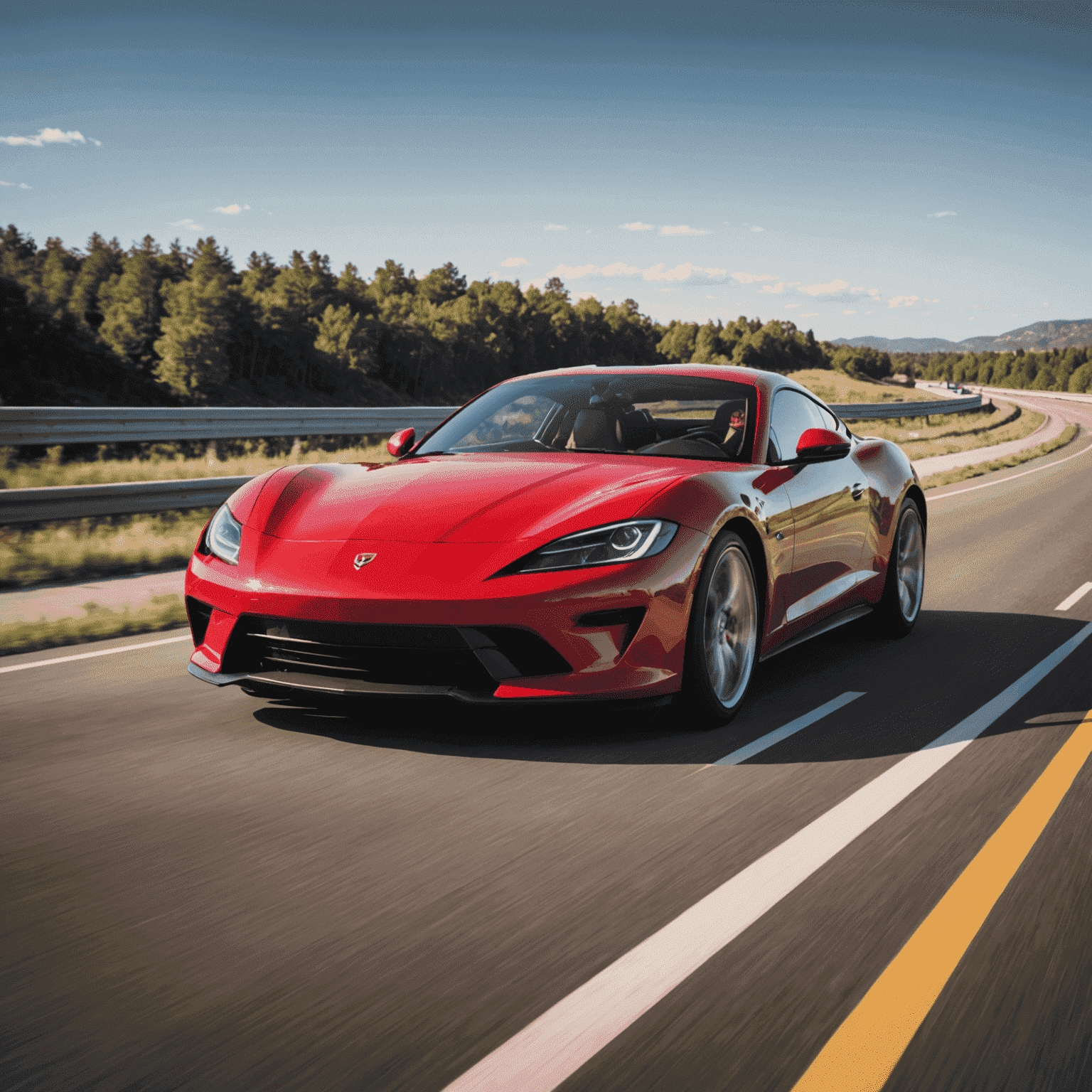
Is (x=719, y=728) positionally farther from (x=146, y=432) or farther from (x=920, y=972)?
(x=146, y=432)

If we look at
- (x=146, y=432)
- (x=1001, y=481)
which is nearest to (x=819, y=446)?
(x=146, y=432)

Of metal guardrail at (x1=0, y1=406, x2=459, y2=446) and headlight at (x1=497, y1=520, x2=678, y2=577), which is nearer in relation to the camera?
headlight at (x1=497, y1=520, x2=678, y2=577)

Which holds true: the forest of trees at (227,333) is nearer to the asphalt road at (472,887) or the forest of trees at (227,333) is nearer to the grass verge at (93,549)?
the grass verge at (93,549)

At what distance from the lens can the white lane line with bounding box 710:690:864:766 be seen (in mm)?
4324

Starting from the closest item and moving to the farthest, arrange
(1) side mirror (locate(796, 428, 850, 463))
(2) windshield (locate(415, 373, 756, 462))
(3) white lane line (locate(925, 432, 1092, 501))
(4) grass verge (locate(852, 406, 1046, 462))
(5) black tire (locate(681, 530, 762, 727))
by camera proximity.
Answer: (5) black tire (locate(681, 530, 762, 727)), (1) side mirror (locate(796, 428, 850, 463)), (2) windshield (locate(415, 373, 756, 462)), (3) white lane line (locate(925, 432, 1092, 501)), (4) grass verge (locate(852, 406, 1046, 462))

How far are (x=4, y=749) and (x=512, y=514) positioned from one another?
212 cm

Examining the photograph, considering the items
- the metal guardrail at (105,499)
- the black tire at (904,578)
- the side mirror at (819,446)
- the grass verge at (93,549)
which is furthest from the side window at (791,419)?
the grass verge at (93,549)

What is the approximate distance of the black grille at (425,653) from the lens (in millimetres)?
4004

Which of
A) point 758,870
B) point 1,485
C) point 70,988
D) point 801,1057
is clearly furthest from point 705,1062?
point 1,485

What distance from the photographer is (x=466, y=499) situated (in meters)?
4.57

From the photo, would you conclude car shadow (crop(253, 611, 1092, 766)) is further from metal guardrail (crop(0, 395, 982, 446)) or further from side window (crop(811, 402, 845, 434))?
metal guardrail (crop(0, 395, 982, 446))

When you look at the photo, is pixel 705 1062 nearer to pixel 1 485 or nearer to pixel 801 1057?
pixel 801 1057

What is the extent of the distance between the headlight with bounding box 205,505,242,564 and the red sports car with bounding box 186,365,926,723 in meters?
0.01

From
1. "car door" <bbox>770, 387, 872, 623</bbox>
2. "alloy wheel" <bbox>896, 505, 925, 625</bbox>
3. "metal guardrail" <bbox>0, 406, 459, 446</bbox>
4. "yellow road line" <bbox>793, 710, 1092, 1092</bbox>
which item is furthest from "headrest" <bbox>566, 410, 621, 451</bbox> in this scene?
"metal guardrail" <bbox>0, 406, 459, 446</bbox>
